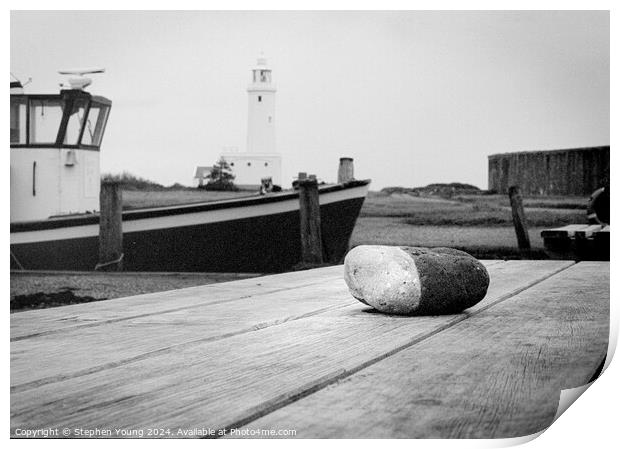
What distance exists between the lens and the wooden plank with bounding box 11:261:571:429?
0.85m

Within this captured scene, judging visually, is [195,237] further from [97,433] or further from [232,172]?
[97,433]

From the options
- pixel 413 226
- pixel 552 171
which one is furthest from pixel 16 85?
pixel 552 171

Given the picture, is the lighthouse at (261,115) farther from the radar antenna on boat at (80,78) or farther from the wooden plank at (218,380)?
the wooden plank at (218,380)

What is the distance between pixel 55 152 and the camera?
321 centimetres

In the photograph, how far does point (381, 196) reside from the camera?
3.16 metres

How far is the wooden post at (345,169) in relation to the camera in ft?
10.1

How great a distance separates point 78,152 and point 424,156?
131cm

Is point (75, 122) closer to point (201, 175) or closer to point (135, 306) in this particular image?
point (201, 175)

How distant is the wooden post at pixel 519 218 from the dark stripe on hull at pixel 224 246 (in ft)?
2.30

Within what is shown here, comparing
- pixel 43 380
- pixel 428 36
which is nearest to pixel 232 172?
pixel 428 36

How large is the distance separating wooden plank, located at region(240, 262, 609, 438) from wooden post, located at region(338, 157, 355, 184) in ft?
5.76

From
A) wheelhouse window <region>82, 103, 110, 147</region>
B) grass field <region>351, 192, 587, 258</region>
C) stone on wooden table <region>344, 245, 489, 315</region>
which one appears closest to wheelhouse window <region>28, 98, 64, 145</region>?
wheelhouse window <region>82, 103, 110, 147</region>

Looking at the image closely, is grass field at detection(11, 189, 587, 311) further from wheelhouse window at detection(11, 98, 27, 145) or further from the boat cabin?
wheelhouse window at detection(11, 98, 27, 145)

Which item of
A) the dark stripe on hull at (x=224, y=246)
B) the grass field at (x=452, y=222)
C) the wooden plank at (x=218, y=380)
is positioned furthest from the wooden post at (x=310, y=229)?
the wooden plank at (x=218, y=380)
